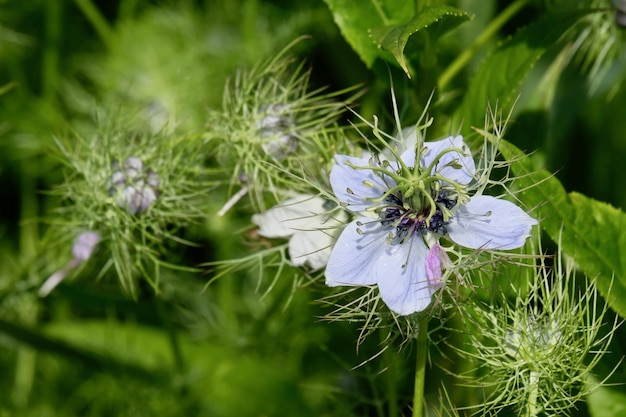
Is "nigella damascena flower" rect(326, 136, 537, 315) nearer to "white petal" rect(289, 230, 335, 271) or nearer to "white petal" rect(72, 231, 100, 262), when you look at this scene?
"white petal" rect(289, 230, 335, 271)

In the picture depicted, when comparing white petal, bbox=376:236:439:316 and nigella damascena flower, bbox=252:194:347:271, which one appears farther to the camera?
nigella damascena flower, bbox=252:194:347:271

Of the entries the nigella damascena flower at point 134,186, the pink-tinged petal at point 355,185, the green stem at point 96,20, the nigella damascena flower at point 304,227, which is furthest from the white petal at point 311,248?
the green stem at point 96,20

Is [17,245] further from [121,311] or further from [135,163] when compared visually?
[135,163]

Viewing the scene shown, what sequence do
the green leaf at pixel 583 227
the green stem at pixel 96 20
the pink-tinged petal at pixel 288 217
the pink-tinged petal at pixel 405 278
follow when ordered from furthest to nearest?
the green stem at pixel 96 20 < the pink-tinged petal at pixel 288 217 < the green leaf at pixel 583 227 < the pink-tinged petal at pixel 405 278

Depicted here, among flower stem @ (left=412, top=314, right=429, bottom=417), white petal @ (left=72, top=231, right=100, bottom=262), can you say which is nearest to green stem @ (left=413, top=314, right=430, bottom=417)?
flower stem @ (left=412, top=314, right=429, bottom=417)

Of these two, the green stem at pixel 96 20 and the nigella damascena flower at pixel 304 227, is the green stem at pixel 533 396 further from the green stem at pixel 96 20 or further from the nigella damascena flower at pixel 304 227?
the green stem at pixel 96 20

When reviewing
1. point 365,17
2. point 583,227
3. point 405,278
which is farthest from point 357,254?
point 365,17

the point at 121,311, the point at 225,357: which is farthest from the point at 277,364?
the point at 121,311
